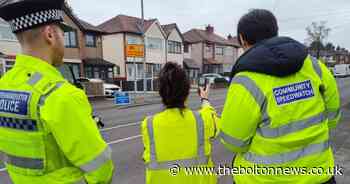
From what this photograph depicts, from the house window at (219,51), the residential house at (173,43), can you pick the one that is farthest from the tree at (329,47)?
the residential house at (173,43)

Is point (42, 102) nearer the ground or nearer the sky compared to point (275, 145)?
nearer the sky

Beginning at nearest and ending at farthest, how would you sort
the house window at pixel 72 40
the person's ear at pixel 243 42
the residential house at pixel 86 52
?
1. the person's ear at pixel 243 42
2. the house window at pixel 72 40
3. the residential house at pixel 86 52

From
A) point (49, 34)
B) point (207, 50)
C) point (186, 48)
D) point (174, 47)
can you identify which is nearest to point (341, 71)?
point (207, 50)

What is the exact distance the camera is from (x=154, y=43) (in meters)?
43.8

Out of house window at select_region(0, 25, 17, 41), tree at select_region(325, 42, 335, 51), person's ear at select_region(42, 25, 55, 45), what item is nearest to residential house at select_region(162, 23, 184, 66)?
house window at select_region(0, 25, 17, 41)

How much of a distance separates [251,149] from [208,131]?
0.52 meters

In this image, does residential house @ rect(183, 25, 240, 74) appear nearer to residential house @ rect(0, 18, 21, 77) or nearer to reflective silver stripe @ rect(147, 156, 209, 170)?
residential house @ rect(0, 18, 21, 77)

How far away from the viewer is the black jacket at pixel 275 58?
1.98m

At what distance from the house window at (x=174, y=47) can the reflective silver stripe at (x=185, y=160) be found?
44.7m

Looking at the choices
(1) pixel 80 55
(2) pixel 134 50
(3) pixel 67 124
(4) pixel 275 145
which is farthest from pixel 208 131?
(1) pixel 80 55

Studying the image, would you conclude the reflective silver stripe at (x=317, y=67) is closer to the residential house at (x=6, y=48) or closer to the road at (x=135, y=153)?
the road at (x=135, y=153)

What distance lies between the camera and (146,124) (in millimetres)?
2527

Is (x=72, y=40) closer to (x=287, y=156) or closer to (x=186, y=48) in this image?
(x=186, y=48)

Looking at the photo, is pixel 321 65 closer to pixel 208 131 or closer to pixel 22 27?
A: pixel 208 131
